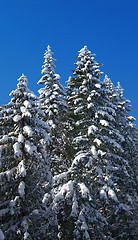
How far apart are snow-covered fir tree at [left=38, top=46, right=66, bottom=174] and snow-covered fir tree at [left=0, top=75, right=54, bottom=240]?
536 cm

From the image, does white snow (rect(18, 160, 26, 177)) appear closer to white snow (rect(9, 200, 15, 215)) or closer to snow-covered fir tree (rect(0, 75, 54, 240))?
snow-covered fir tree (rect(0, 75, 54, 240))

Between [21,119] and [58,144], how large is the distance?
7.17 meters

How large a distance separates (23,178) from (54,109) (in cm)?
851

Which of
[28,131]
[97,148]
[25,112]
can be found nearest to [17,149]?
[28,131]

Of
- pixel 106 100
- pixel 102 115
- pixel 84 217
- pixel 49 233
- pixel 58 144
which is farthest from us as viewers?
pixel 58 144

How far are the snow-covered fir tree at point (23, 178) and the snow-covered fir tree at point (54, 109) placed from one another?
5.36 meters

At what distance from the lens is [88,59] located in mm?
18625

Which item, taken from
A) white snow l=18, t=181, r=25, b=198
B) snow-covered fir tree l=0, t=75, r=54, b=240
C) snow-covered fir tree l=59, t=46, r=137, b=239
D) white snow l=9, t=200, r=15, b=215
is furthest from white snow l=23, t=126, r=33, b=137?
snow-covered fir tree l=59, t=46, r=137, b=239

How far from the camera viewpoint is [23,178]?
34.8 feet

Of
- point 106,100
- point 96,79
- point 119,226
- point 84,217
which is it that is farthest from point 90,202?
point 96,79

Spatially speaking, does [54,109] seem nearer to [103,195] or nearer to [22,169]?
[103,195]

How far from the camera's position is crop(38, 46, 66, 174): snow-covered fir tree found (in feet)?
58.6

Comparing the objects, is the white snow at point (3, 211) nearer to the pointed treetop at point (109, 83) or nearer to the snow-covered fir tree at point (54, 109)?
the snow-covered fir tree at point (54, 109)

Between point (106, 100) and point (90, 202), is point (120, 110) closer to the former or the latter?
point (106, 100)
